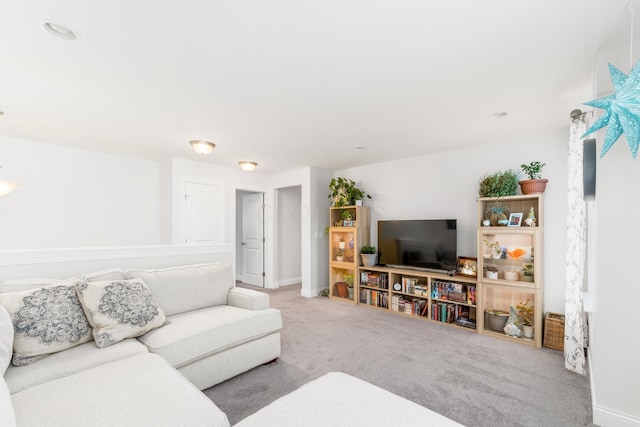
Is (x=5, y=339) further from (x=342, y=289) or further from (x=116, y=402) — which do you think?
(x=342, y=289)

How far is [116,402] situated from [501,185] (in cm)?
394

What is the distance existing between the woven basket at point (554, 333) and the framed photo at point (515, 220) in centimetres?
106

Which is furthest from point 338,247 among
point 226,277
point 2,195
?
point 2,195

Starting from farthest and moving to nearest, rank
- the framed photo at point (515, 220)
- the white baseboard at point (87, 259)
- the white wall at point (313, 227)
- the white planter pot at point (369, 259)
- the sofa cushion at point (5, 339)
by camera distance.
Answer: the white wall at point (313, 227), the white planter pot at point (369, 259), the framed photo at point (515, 220), the white baseboard at point (87, 259), the sofa cushion at point (5, 339)

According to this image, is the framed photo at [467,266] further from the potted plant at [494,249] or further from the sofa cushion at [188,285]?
the sofa cushion at [188,285]

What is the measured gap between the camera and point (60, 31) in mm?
1704

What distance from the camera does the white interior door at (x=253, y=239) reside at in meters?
6.43

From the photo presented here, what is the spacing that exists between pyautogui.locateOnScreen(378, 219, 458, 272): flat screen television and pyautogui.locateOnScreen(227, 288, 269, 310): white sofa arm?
2.37 metres

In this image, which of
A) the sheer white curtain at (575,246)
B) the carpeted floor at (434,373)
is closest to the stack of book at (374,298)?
the carpeted floor at (434,373)

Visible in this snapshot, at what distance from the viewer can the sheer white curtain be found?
8.76 ft

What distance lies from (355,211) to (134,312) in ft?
12.1

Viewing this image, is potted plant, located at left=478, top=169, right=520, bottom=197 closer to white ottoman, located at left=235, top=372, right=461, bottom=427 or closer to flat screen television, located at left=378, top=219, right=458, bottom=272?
flat screen television, located at left=378, top=219, right=458, bottom=272

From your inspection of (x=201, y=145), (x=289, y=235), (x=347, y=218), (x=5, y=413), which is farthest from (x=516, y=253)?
(x=289, y=235)

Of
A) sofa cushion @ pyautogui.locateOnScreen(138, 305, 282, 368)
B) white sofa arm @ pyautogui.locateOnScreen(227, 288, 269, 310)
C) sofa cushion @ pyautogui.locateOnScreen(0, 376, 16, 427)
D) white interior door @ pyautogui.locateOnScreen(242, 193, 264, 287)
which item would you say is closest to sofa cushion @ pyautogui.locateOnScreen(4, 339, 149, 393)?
sofa cushion @ pyautogui.locateOnScreen(138, 305, 282, 368)
